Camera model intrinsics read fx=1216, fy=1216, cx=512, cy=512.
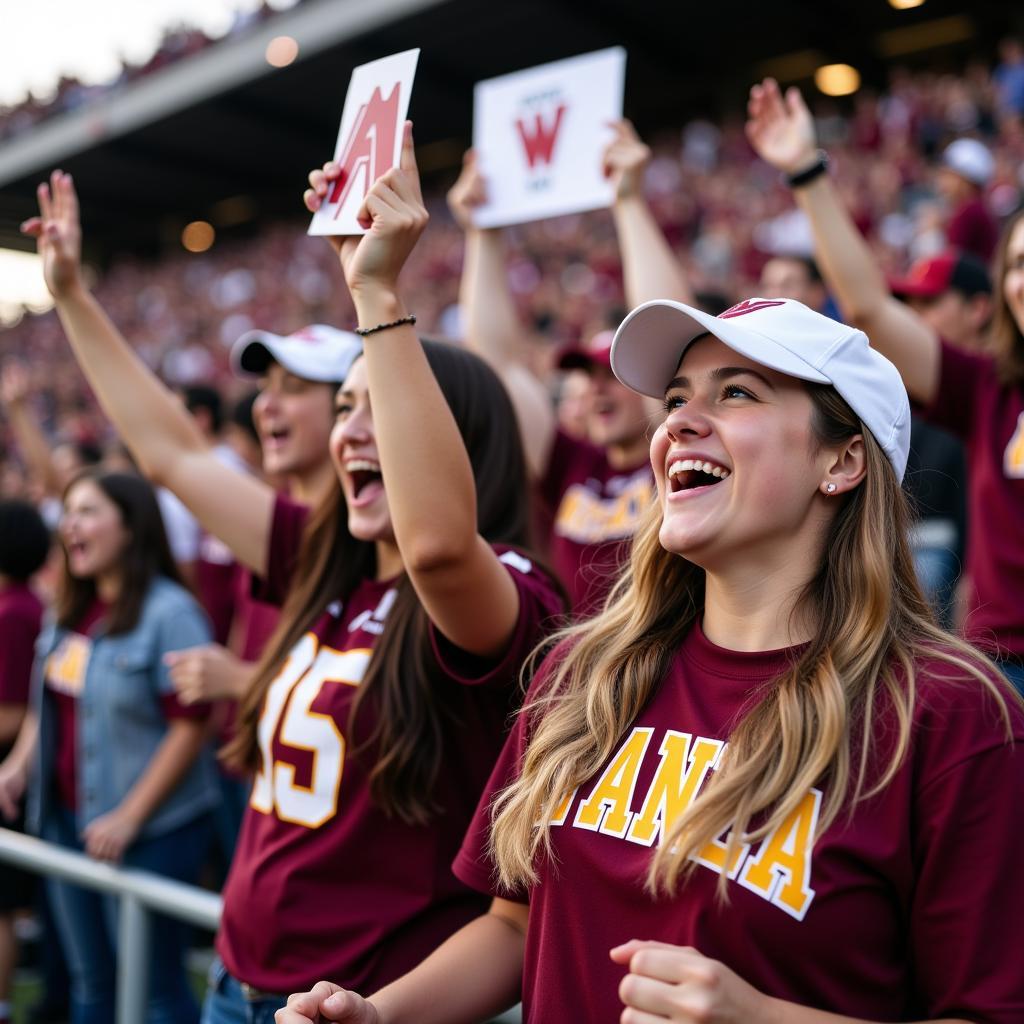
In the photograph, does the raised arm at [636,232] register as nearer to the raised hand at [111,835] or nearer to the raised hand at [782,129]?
the raised hand at [782,129]

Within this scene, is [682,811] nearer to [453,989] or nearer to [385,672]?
[453,989]

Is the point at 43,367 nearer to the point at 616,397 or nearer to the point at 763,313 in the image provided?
the point at 616,397

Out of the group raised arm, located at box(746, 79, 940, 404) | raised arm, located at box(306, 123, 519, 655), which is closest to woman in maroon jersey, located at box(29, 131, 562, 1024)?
raised arm, located at box(306, 123, 519, 655)

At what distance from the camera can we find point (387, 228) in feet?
5.41

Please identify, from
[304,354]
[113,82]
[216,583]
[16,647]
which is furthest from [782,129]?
[113,82]

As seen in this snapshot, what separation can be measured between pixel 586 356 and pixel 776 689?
7.97 feet

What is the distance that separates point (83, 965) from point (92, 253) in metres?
25.8

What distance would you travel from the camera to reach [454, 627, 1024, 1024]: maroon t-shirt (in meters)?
1.22

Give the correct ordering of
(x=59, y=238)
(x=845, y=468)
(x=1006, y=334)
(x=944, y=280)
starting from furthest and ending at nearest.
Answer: (x=944, y=280), (x=1006, y=334), (x=59, y=238), (x=845, y=468)

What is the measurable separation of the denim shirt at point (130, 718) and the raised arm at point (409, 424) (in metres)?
2.03

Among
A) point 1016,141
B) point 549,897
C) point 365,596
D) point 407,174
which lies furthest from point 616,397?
point 1016,141

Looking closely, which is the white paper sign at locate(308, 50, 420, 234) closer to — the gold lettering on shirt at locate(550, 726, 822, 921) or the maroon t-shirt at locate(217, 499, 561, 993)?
the maroon t-shirt at locate(217, 499, 561, 993)

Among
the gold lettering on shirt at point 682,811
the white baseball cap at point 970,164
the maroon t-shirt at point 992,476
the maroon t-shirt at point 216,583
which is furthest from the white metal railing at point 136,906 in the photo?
the white baseball cap at point 970,164

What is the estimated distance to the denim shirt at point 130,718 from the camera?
137 inches
